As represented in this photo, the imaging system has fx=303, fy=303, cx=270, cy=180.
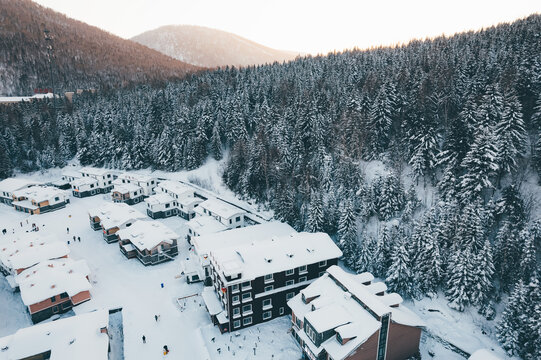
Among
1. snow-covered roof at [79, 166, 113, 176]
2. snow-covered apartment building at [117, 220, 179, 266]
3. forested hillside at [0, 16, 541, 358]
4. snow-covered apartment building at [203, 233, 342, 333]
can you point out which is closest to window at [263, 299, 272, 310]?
snow-covered apartment building at [203, 233, 342, 333]

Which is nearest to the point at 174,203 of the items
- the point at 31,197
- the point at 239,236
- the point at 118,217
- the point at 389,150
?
the point at 118,217

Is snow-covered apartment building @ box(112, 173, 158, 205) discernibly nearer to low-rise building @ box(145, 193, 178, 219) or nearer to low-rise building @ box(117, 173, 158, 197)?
low-rise building @ box(117, 173, 158, 197)

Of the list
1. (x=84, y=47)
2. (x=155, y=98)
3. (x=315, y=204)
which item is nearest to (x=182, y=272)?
(x=315, y=204)

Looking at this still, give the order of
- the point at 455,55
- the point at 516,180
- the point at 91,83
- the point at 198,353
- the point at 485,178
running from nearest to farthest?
the point at 198,353, the point at 485,178, the point at 516,180, the point at 455,55, the point at 91,83

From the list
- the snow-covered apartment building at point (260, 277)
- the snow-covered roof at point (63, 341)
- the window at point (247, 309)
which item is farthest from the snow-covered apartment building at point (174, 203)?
the window at point (247, 309)

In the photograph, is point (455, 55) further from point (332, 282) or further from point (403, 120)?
point (332, 282)

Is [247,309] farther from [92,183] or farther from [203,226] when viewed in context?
[92,183]
